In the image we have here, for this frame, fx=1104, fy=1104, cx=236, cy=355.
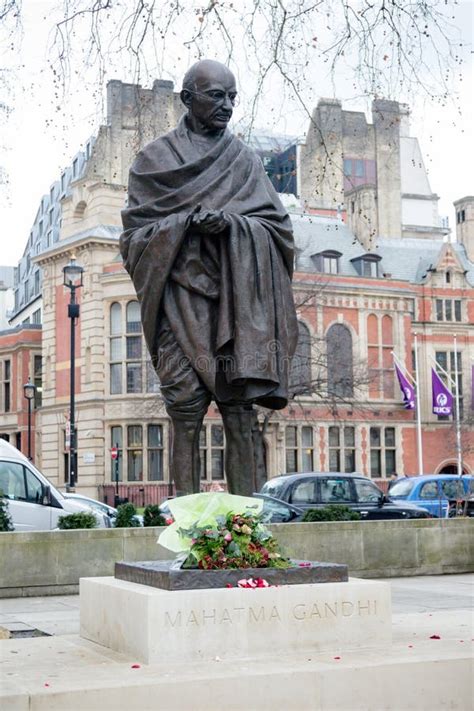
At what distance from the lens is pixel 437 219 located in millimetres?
83062

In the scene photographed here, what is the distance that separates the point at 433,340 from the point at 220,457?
14.3 m

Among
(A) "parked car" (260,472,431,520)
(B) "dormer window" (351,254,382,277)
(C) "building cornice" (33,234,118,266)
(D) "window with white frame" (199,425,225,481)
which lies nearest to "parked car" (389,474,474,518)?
(A) "parked car" (260,472,431,520)

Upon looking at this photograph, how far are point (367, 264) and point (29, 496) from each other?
4136cm

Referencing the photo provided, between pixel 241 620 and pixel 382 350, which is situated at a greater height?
pixel 382 350

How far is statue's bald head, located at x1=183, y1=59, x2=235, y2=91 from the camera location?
7.05 m

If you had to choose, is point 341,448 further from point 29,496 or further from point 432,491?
point 29,496

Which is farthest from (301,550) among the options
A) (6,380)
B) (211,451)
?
(6,380)

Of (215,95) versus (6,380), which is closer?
(215,95)

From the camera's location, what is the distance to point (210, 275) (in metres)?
7.00

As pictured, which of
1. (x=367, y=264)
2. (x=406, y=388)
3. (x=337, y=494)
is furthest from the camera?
(x=367, y=264)

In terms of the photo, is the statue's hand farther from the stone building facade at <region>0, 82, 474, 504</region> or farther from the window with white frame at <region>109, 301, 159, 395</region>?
the window with white frame at <region>109, 301, 159, 395</region>

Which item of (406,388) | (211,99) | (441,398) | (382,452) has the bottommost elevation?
(382,452)

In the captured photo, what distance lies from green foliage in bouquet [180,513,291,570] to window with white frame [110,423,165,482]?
142ft

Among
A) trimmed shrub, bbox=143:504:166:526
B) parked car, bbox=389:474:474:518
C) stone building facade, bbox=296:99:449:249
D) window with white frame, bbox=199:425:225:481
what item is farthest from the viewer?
stone building facade, bbox=296:99:449:249
